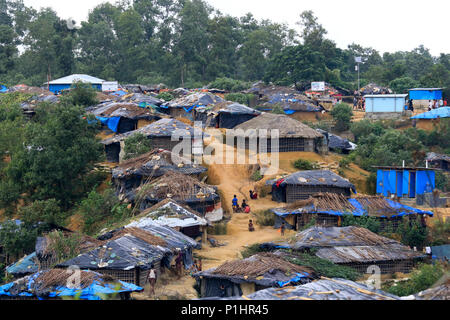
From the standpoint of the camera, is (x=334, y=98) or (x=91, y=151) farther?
(x=334, y=98)

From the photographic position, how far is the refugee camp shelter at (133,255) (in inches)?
474

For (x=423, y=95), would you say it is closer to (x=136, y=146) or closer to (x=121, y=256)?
(x=136, y=146)

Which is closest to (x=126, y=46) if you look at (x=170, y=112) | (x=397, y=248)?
(x=170, y=112)

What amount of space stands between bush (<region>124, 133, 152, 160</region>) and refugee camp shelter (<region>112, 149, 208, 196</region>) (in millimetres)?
1060

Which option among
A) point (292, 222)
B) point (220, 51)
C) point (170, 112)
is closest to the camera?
point (292, 222)

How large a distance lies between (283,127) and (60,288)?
14985 millimetres

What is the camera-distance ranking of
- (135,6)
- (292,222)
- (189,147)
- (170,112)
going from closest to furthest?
(292,222), (189,147), (170,112), (135,6)

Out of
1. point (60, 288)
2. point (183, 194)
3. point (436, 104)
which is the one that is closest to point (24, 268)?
point (60, 288)

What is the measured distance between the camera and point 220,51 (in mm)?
49031

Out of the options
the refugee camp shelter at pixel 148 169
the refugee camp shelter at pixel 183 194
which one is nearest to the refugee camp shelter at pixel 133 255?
the refugee camp shelter at pixel 183 194

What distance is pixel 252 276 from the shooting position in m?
11.3

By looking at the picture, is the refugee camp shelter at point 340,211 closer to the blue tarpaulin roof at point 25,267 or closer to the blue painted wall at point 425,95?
the blue tarpaulin roof at point 25,267

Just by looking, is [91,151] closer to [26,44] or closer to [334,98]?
[334,98]

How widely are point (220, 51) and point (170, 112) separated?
20443 millimetres
